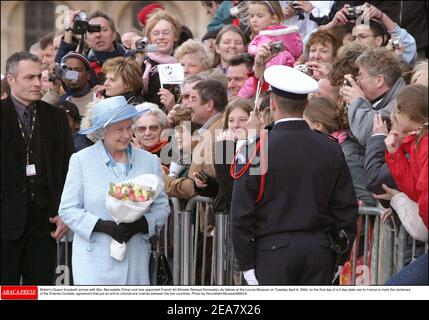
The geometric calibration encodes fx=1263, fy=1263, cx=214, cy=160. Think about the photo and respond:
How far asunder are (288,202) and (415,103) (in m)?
1.04

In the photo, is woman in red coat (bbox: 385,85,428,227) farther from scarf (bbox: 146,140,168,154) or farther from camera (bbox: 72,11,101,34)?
A: camera (bbox: 72,11,101,34)

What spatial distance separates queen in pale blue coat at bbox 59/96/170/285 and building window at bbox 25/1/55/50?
3146cm

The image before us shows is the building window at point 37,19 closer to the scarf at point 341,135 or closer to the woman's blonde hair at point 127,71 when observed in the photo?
the woman's blonde hair at point 127,71

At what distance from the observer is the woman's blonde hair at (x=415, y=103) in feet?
25.3

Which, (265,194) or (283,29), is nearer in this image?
(265,194)

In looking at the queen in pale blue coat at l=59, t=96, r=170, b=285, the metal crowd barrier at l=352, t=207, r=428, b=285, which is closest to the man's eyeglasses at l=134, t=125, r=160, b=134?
the queen in pale blue coat at l=59, t=96, r=170, b=285

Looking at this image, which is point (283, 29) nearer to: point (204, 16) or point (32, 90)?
point (32, 90)

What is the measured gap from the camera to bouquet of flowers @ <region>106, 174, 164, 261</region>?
8336 mm

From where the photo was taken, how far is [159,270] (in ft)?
29.0

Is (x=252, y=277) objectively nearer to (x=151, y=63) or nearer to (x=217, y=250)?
(x=217, y=250)

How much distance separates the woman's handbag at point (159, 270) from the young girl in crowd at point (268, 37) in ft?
6.81

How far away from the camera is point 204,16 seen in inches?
1517
